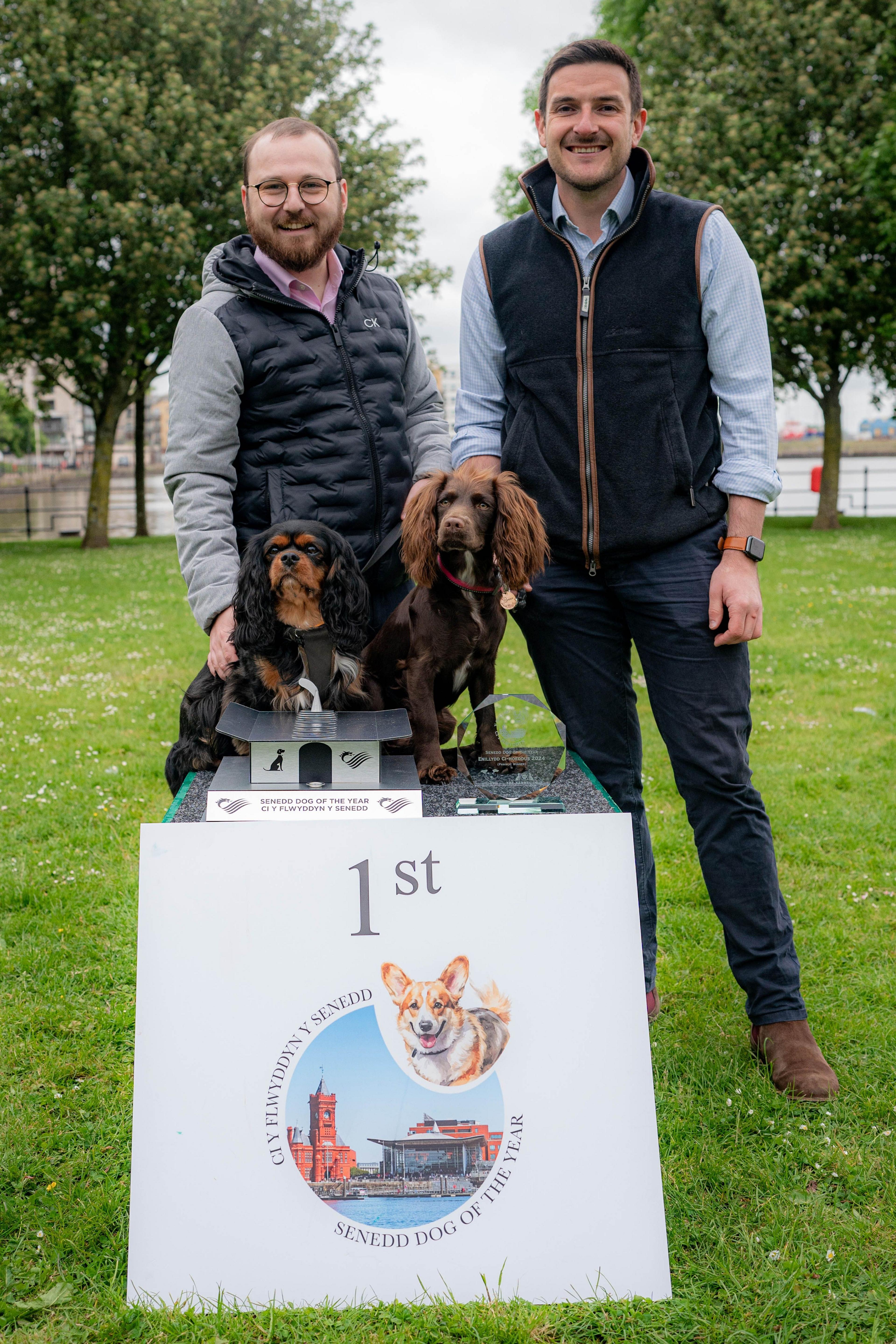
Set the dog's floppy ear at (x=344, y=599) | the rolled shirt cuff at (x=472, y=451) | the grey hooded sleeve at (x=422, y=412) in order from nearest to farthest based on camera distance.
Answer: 1. the dog's floppy ear at (x=344, y=599)
2. the rolled shirt cuff at (x=472, y=451)
3. the grey hooded sleeve at (x=422, y=412)

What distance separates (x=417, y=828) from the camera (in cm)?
185

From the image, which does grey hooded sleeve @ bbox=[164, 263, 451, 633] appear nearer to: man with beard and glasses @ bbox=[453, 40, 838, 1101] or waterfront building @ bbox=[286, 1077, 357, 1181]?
man with beard and glasses @ bbox=[453, 40, 838, 1101]

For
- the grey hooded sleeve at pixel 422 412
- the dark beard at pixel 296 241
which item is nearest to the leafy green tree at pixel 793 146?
the grey hooded sleeve at pixel 422 412

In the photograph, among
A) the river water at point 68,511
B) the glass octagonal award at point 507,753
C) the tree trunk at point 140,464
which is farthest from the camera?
the river water at point 68,511

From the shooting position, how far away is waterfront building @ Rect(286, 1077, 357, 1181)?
1.79 meters

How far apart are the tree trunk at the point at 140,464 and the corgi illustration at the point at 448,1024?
2069 centimetres

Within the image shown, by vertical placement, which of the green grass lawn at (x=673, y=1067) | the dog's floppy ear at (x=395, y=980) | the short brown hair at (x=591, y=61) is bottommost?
the green grass lawn at (x=673, y=1067)

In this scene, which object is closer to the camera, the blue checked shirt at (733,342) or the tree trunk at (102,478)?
the blue checked shirt at (733,342)

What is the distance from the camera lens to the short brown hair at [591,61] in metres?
2.25

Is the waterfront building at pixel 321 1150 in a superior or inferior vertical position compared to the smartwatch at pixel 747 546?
inferior

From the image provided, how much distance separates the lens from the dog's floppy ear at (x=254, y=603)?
2393mm

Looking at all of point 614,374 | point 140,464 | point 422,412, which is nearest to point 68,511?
point 140,464

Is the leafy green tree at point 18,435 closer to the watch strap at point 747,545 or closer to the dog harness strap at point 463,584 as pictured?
the dog harness strap at point 463,584

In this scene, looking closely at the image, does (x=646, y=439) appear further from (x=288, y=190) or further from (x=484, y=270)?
(x=288, y=190)
